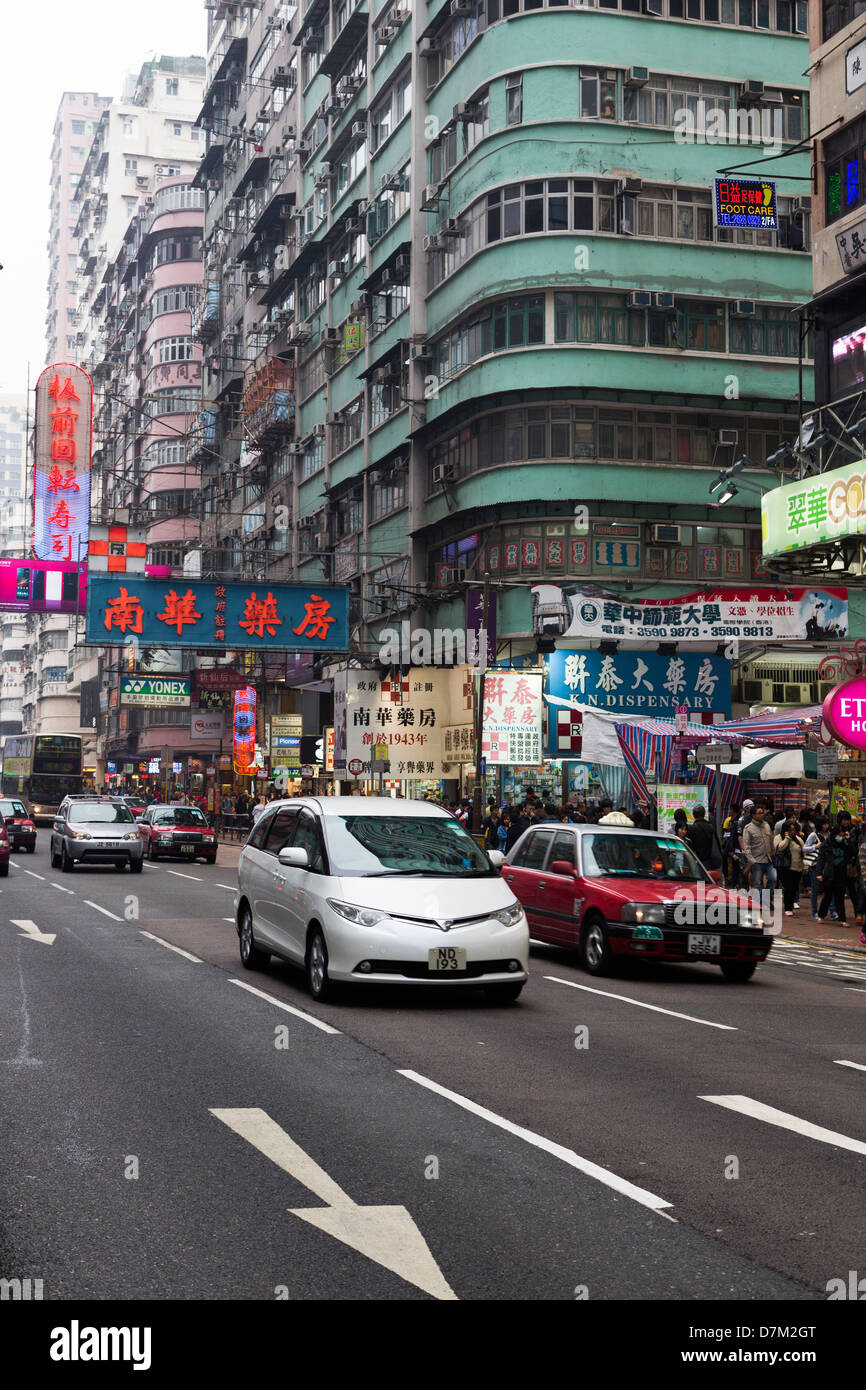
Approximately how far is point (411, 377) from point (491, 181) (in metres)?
7.60

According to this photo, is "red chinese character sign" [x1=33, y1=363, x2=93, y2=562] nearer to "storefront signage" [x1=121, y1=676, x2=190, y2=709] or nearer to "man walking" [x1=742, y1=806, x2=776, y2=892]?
"storefront signage" [x1=121, y1=676, x2=190, y2=709]

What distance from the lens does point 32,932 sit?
1934cm

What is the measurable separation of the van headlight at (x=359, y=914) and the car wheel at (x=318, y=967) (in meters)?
0.37

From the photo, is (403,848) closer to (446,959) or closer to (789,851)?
(446,959)

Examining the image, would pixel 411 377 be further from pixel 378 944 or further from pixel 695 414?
pixel 378 944

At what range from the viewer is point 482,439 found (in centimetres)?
4412

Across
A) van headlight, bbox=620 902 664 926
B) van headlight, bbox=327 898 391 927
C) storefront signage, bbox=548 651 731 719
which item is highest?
storefront signage, bbox=548 651 731 719

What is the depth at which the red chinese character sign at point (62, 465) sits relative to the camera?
51.4 metres

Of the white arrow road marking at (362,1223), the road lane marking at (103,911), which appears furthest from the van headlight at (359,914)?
the road lane marking at (103,911)

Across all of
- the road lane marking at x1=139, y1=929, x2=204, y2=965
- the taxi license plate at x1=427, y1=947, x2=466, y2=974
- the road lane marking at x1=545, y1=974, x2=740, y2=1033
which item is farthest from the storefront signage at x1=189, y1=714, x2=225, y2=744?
the taxi license plate at x1=427, y1=947, x2=466, y2=974

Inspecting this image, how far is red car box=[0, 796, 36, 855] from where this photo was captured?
44875mm

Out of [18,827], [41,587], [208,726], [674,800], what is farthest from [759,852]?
[208,726]

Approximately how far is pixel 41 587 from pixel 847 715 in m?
30.7

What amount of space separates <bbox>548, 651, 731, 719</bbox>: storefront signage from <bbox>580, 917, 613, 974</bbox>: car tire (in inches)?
704
